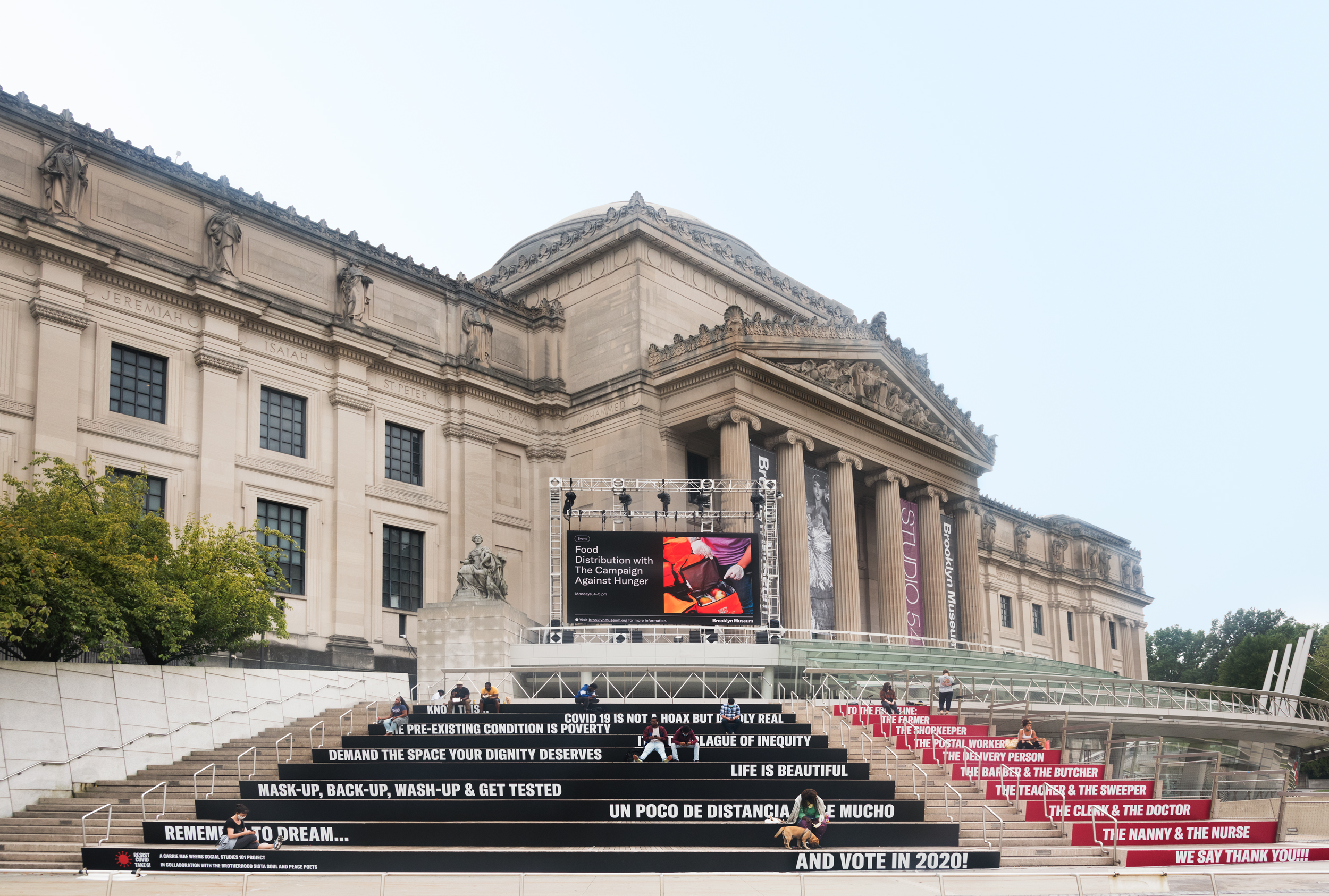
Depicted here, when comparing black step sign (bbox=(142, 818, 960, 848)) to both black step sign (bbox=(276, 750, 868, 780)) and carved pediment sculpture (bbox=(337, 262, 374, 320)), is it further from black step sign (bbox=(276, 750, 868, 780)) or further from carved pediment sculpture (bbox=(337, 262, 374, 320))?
carved pediment sculpture (bbox=(337, 262, 374, 320))

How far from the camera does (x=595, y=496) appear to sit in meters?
48.1

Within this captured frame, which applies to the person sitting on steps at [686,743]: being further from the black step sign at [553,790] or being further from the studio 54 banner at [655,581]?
the studio 54 banner at [655,581]

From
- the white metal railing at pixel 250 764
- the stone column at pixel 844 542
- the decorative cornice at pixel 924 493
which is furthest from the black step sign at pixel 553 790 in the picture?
the decorative cornice at pixel 924 493

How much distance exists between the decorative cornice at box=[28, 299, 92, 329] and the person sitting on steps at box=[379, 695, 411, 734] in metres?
16.8

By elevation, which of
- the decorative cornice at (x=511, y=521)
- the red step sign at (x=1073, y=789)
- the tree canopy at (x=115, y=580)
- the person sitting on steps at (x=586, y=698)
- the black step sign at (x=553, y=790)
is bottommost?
the red step sign at (x=1073, y=789)

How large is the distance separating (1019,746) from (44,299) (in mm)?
29318

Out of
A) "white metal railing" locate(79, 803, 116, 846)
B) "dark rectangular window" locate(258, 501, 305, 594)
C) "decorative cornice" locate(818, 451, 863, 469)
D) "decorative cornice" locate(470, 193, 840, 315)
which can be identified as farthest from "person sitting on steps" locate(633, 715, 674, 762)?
"decorative cornice" locate(470, 193, 840, 315)

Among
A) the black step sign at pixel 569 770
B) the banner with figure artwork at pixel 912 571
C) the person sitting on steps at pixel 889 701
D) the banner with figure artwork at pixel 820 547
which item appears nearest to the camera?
the black step sign at pixel 569 770

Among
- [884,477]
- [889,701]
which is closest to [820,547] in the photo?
[884,477]

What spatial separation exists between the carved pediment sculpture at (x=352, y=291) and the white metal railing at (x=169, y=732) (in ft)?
54.1

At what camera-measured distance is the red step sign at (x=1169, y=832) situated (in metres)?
21.6

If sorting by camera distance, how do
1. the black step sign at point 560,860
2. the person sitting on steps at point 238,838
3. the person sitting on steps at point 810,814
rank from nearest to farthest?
the black step sign at point 560,860 < the person sitting on steps at point 238,838 < the person sitting on steps at point 810,814

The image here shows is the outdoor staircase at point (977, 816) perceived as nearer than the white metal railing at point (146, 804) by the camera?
Yes

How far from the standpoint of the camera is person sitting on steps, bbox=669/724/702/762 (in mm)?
24734
